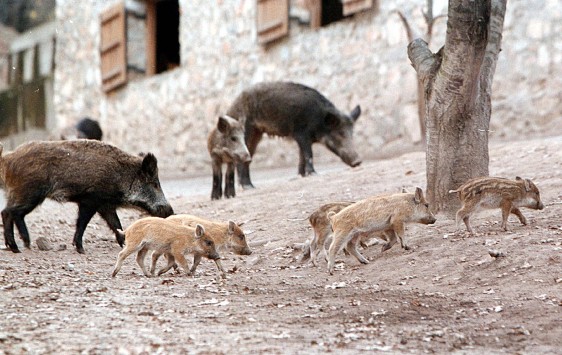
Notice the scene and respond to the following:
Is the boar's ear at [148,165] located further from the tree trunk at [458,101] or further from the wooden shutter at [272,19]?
the wooden shutter at [272,19]

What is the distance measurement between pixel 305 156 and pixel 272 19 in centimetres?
514

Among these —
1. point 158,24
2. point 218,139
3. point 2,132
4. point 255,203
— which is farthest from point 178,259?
point 2,132

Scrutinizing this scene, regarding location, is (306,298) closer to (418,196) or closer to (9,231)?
(418,196)

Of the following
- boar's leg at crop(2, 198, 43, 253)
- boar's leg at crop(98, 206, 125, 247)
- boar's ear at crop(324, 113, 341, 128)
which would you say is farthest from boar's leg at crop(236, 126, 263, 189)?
boar's leg at crop(2, 198, 43, 253)

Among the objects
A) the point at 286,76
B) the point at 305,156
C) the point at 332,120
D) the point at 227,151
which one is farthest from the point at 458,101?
the point at 286,76

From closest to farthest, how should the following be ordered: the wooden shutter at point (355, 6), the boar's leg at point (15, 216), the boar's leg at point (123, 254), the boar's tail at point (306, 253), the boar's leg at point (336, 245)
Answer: the boar's leg at point (123, 254), the boar's leg at point (336, 245), the boar's tail at point (306, 253), the boar's leg at point (15, 216), the wooden shutter at point (355, 6)

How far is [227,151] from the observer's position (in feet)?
42.5

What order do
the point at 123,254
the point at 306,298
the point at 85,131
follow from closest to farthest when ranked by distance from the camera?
the point at 306,298
the point at 123,254
the point at 85,131

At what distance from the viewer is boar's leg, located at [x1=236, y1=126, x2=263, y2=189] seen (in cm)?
1370

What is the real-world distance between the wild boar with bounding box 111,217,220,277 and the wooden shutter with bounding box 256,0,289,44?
11.0m

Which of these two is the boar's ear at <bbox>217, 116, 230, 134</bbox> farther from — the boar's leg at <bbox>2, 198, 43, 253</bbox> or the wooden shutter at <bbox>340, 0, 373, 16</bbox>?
the wooden shutter at <bbox>340, 0, 373, 16</bbox>

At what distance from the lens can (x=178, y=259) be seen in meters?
7.57

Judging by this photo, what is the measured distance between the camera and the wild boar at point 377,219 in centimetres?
767

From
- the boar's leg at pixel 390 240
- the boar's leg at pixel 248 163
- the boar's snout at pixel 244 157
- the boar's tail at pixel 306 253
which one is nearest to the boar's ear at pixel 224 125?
the boar's snout at pixel 244 157
